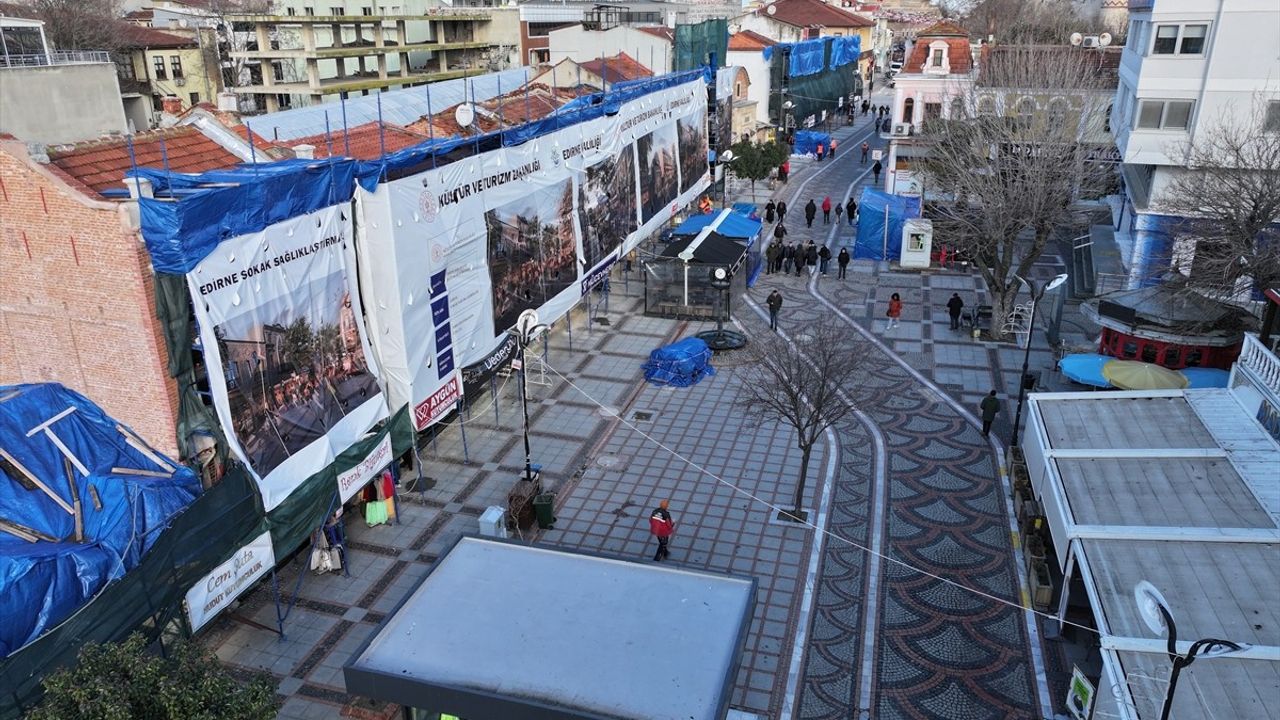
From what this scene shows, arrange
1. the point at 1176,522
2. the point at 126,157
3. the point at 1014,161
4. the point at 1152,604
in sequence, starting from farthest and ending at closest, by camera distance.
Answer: the point at 1014,161 → the point at 126,157 → the point at 1176,522 → the point at 1152,604

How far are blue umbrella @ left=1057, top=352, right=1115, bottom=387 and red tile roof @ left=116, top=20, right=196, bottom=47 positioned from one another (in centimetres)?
5739

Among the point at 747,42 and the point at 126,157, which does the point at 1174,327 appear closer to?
the point at 126,157

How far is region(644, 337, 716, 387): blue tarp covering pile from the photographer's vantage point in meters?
23.3

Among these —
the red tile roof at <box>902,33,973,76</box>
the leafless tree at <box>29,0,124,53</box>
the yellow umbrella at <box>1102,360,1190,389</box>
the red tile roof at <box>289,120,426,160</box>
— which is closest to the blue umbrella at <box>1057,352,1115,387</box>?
the yellow umbrella at <box>1102,360,1190,389</box>

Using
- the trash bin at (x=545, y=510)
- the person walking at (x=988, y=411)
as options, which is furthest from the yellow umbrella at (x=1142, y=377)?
the trash bin at (x=545, y=510)

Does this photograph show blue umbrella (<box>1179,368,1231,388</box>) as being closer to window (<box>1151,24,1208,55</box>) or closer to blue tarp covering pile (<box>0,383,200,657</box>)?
window (<box>1151,24,1208,55</box>)

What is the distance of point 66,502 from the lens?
1198 cm

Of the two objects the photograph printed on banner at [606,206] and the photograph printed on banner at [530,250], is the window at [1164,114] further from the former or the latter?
the photograph printed on banner at [530,250]

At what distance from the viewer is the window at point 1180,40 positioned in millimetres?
25594

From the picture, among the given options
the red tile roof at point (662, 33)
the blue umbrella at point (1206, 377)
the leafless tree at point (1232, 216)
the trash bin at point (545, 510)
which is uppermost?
the red tile roof at point (662, 33)

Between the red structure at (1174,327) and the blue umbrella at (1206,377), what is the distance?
677 millimetres

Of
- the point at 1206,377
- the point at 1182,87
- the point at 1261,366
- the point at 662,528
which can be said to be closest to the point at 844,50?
the point at 1182,87

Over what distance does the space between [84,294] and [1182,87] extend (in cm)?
2811

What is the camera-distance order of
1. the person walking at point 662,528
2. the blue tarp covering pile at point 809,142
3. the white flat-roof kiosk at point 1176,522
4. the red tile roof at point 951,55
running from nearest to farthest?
the white flat-roof kiosk at point 1176,522
the person walking at point 662,528
the red tile roof at point 951,55
the blue tarp covering pile at point 809,142
